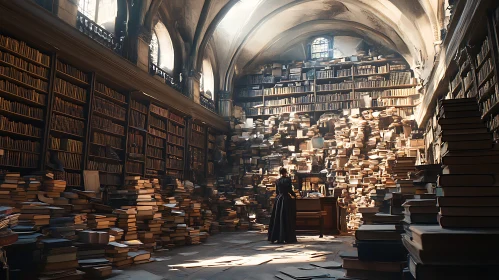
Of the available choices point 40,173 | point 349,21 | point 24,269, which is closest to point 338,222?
point 40,173

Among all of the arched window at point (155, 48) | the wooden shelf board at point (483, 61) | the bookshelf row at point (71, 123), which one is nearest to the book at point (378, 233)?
the wooden shelf board at point (483, 61)

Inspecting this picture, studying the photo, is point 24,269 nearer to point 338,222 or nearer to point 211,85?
point 338,222

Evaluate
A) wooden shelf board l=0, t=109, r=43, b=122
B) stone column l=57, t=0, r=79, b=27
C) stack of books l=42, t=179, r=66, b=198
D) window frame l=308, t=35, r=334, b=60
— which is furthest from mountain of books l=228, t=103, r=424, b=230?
wooden shelf board l=0, t=109, r=43, b=122

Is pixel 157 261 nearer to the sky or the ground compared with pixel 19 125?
nearer to the ground

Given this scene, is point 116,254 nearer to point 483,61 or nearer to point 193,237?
point 193,237

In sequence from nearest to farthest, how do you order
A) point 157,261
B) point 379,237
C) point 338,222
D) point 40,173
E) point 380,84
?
point 379,237
point 157,261
point 40,173
point 338,222
point 380,84

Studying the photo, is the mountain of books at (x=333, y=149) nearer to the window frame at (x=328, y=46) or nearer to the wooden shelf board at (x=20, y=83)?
the window frame at (x=328, y=46)

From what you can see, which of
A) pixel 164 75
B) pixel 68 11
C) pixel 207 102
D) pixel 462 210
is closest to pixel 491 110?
pixel 462 210

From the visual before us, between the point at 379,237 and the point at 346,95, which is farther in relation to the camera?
the point at 346,95

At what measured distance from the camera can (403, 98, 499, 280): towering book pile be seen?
140 cm

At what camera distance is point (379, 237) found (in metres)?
2.47

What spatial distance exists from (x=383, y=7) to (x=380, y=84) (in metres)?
2.82

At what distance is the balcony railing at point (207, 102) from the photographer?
13.2 m

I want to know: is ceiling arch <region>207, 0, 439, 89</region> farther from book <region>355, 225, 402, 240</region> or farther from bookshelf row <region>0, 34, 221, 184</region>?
book <region>355, 225, 402, 240</region>
